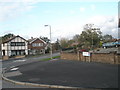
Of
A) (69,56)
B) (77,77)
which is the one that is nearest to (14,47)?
(69,56)

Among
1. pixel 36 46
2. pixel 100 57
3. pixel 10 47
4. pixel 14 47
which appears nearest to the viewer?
pixel 100 57

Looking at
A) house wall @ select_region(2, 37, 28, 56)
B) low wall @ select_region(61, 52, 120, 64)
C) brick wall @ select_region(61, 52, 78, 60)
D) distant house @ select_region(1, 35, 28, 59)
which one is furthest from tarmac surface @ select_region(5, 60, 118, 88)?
distant house @ select_region(1, 35, 28, 59)

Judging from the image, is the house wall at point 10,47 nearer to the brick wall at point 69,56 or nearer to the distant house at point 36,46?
the distant house at point 36,46

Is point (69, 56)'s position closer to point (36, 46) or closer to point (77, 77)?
point (77, 77)

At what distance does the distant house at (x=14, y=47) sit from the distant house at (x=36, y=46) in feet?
8.44

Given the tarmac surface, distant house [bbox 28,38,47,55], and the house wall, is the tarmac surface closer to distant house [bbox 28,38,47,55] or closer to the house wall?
the house wall

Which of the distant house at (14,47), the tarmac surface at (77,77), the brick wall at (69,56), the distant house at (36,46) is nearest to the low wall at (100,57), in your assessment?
the brick wall at (69,56)

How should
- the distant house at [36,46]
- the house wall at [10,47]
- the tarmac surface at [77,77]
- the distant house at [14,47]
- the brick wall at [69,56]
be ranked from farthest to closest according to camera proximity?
the distant house at [36,46]
the distant house at [14,47]
the house wall at [10,47]
the brick wall at [69,56]
the tarmac surface at [77,77]

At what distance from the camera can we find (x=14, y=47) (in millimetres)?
45000

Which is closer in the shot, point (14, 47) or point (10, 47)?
point (10, 47)

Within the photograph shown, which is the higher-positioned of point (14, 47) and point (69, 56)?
point (14, 47)

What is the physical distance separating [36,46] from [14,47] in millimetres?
9385

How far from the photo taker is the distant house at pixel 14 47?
143 feet

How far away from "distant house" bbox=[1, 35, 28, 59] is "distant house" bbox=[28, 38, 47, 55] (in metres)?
2.57
